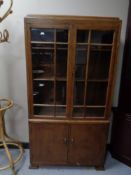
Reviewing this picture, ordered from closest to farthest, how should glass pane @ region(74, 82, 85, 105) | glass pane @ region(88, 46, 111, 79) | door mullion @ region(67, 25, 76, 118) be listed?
door mullion @ region(67, 25, 76, 118) → glass pane @ region(88, 46, 111, 79) → glass pane @ region(74, 82, 85, 105)

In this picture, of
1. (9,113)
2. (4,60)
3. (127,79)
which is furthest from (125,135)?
(4,60)

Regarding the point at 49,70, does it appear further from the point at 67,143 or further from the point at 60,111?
the point at 67,143

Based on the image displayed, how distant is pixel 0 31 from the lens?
225 centimetres

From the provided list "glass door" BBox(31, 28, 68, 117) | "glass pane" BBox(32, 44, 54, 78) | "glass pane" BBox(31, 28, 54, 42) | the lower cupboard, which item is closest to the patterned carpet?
the lower cupboard

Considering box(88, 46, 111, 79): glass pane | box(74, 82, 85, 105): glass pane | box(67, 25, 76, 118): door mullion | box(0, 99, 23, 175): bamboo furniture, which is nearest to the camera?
box(67, 25, 76, 118): door mullion

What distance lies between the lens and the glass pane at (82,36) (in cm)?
187

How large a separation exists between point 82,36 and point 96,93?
2.03ft

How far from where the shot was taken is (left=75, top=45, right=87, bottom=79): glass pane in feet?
6.36

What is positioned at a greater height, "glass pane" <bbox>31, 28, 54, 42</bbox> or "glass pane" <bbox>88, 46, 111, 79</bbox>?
"glass pane" <bbox>31, 28, 54, 42</bbox>

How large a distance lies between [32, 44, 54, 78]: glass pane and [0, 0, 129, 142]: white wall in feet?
1.29

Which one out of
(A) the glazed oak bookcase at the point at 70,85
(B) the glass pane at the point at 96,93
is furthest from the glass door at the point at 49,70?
(B) the glass pane at the point at 96,93

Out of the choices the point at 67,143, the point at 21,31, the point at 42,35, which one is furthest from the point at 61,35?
the point at 67,143

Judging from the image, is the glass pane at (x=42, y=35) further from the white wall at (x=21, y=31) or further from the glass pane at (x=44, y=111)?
the glass pane at (x=44, y=111)

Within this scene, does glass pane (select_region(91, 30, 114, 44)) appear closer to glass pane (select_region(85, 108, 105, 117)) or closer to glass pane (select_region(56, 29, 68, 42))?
glass pane (select_region(56, 29, 68, 42))
